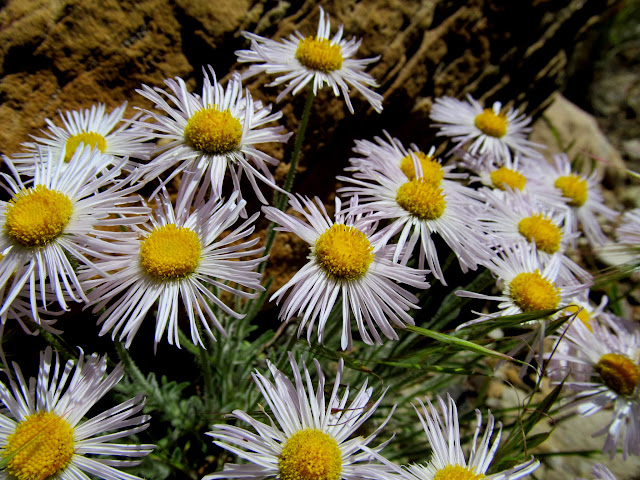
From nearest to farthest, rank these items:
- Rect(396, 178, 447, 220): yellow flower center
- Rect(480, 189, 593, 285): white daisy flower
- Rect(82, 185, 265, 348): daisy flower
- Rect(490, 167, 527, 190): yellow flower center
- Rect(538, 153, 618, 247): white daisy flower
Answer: Rect(82, 185, 265, 348): daisy flower, Rect(396, 178, 447, 220): yellow flower center, Rect(480, 189, 593, 285): white daisy flower, Rect(490, 167, 527, 190): yellow flower center, Rect(538, 153, 618, 247): white daisy flower

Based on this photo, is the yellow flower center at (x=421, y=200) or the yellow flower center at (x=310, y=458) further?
the yellow flower center at (x=421, y=200)

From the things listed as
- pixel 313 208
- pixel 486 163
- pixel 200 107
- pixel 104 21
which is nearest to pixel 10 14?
pixel 104 21

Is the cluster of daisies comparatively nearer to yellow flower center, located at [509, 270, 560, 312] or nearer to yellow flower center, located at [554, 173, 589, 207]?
yellow flower center, located at [509, 270, 560, 312]

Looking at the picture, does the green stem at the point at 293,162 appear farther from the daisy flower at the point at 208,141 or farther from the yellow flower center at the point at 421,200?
the yellow flower center at the point at 421,200

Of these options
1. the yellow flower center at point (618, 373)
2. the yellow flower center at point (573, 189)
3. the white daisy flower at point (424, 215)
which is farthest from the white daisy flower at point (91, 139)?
the yellow flower center at point (573, 189)

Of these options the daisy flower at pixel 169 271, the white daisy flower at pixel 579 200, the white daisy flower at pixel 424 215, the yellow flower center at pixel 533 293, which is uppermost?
the white daisy flower at pixel 579 200

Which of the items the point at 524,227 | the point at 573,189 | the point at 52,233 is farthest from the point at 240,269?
the point at 573,189

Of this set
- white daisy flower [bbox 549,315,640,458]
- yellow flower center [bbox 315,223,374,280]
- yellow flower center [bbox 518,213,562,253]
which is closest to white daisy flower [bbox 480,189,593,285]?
yellow flower center [bbox 518,213,562,253]

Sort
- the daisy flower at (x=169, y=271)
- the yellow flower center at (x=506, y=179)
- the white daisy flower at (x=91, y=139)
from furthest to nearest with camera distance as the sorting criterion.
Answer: the yellow flower center at (x=506, y=179), the white daisy flower at (x=91, y=139), the daisy flower at (x=169, y=271)
